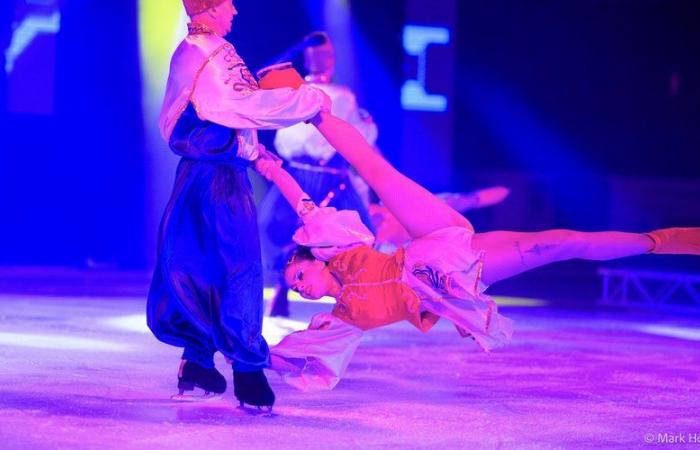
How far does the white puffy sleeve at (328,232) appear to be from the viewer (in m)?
4.21

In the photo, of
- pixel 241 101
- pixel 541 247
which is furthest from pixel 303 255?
pixel 541 247

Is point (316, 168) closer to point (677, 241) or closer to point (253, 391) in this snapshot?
point (677, 241)

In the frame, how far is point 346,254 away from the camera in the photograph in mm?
4480

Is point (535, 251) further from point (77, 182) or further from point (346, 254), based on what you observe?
point (77, 182)

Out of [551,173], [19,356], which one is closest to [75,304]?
[19,356]

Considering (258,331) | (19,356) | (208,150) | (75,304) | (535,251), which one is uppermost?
(208,150)

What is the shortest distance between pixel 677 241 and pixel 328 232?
1.67 m

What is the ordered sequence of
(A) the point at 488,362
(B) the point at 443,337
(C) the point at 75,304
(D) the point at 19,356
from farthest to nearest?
(C) the point at 75,304 < (B) the point at 443,337 < (A) the point at 488,362 < (D) the point at 19,356

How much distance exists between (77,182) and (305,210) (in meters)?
7.79

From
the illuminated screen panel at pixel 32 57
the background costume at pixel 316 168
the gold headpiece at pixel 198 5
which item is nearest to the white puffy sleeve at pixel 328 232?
the gold headpiece at pixel 198 5

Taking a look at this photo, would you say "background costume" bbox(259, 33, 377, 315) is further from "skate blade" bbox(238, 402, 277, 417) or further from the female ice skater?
"skate blade" bbox(238, 402, 277, 417)

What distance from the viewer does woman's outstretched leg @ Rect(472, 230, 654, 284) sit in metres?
4.46

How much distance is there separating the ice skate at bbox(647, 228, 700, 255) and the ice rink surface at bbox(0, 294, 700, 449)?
716mm

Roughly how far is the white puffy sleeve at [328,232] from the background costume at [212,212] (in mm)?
241
